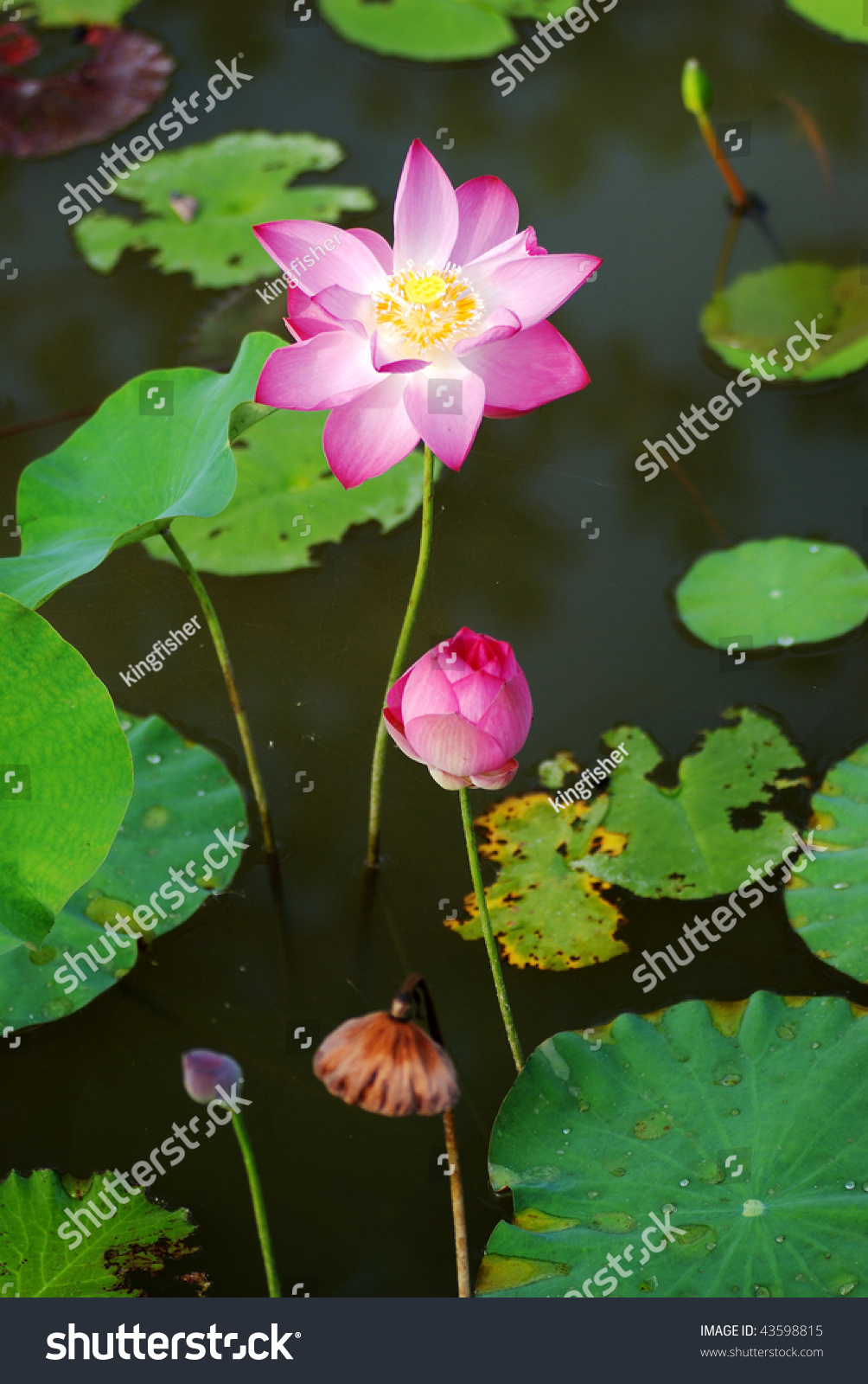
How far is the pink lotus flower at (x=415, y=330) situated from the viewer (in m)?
1.28

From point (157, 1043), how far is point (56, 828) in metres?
0.42

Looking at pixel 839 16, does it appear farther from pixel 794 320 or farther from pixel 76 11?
pixel 76 11

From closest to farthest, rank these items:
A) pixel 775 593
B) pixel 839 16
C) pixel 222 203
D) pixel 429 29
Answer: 1. pixel 775 593
2. pixel 222 203
3. pixel 839 16
4. pixel 429 29

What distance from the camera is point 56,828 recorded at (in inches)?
52.2

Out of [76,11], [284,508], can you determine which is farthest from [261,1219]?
[76,11]

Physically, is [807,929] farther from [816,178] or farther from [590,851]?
[816,178]

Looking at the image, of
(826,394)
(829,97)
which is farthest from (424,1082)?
(829,97)

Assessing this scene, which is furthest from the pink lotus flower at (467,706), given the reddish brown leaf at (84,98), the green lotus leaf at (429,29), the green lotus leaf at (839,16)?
the green lotus leaf at (839,16)

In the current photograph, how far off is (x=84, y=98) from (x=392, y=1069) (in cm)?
301

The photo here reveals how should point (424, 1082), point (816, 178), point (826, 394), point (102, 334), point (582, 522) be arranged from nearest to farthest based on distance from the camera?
point (424, 1082), point (582, 522), point (826, 394), point (102, 334), point (816, 178)

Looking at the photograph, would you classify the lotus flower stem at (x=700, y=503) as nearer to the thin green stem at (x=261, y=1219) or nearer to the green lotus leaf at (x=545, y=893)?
the green lotus leaf at (x=545, y=893)

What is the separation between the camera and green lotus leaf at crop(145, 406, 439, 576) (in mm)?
2107

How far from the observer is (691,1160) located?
1.29 meters

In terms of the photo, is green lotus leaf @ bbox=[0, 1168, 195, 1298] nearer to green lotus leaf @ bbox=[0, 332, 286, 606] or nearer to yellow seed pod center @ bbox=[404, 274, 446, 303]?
green lotus leaf @ bbox=[0, 332, 286, 606]
